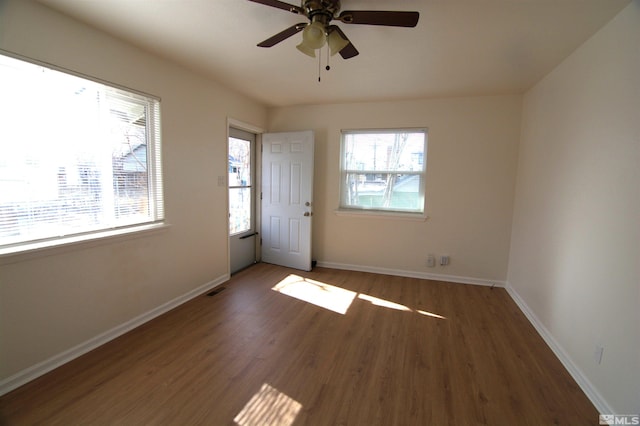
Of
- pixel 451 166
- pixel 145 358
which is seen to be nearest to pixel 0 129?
pixel 145 358

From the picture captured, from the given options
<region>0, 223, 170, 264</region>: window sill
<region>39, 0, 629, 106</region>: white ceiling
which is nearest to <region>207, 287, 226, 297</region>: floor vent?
<region>0, 223, 170, 264</region>: window sill

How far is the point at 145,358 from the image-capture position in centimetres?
216

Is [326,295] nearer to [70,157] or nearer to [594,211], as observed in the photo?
[594,211]

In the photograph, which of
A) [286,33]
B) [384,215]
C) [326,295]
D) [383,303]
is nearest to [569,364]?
[383,303]

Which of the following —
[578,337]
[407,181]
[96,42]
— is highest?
[96,42]

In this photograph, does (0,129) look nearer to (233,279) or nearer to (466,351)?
(233,279)

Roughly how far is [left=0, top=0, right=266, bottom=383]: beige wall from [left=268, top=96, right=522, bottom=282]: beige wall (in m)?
1.42

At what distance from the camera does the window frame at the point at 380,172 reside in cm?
394

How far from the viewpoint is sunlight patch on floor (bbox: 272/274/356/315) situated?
3.13 m

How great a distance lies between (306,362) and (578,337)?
6.63 ft

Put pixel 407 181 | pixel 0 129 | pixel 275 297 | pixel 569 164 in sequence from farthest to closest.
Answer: pixel 407 181 < pixel 275 297 < pixel 569 164 < pixel 0 129

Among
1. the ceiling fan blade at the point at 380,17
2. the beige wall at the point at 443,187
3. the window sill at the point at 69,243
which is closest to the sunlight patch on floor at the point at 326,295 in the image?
the beige wall at the point at 443,187

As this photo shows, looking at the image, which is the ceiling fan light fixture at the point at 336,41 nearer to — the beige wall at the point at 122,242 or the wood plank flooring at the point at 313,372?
the beige wall at the point at 122,242

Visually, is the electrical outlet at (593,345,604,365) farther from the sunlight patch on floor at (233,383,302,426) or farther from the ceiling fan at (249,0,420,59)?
the ceiling fan at (249,0,420,59)
